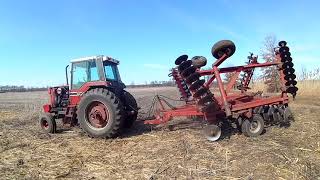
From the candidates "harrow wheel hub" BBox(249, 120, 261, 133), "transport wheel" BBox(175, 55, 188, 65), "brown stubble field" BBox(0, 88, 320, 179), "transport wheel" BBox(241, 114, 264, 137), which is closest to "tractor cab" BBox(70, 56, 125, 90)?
"brown stubble field" BBox(0, 88, 320, 179)

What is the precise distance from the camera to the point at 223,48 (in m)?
9.53

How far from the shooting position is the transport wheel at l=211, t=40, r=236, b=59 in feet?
31.0

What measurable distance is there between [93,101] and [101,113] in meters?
0.39

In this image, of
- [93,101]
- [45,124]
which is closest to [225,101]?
[93,101]

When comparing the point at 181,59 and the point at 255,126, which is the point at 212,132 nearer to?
the point at 255,126

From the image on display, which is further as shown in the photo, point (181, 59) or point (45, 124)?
point (45, 124)

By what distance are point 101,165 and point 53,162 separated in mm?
1058

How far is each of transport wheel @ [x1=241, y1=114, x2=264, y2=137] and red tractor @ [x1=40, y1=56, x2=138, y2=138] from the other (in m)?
3.12

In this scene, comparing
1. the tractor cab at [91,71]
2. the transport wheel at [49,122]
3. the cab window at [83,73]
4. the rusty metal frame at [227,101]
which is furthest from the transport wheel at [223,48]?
the transport wheel at [49,122]

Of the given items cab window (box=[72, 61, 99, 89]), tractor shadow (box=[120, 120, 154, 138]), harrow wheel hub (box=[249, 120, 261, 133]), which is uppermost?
cab window (box=[72, 61, 99, 89])

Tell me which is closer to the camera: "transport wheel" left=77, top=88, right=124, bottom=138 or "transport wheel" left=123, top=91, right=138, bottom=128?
"transport wheel" left=77, top=88, right=124, bottom=138

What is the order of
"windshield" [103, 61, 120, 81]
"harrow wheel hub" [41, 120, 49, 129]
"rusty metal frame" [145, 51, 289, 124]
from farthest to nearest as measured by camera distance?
"harrow wheel hub" [41, 120, 49, 129] → "windshield" [103, 61, 120, 81] → "rusty metal frame" [145, 51, 289, 124]

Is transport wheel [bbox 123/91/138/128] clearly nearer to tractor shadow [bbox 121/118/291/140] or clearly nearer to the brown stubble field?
tractor shadow [bbox 121/118/291/140]

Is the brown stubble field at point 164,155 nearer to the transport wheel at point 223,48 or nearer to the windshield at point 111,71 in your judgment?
the windshield at point 111,71
